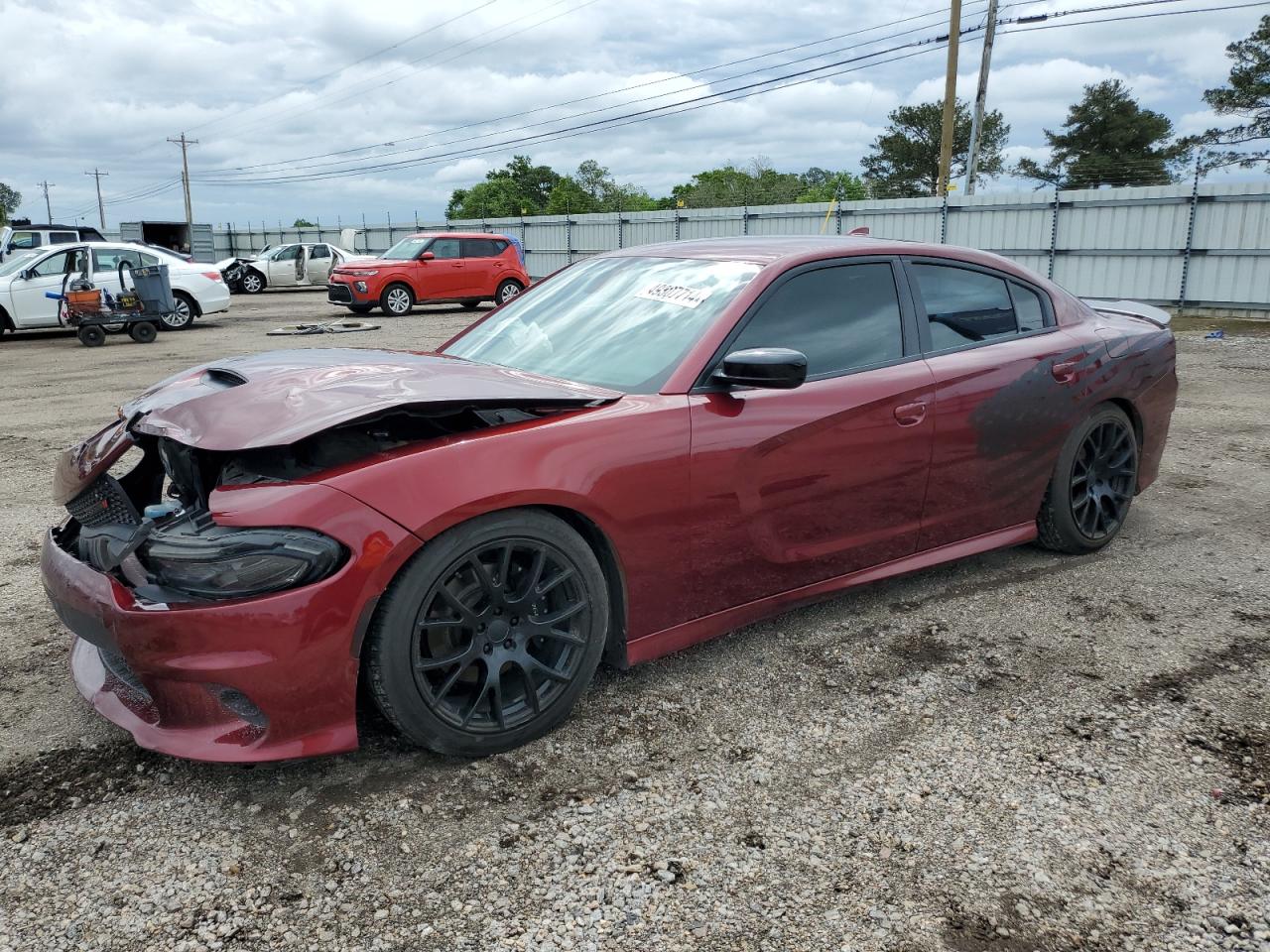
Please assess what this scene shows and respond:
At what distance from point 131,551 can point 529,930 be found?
141 centimetres

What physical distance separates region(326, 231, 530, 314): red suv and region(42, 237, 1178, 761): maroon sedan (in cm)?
1678

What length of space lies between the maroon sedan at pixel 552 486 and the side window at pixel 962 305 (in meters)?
0.01

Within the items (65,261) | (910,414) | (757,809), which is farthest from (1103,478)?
(65,261)

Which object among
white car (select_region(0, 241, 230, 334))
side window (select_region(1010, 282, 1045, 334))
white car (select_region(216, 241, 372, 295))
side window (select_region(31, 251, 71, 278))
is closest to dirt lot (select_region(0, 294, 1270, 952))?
side window (select_region(1010, 282, 1045, 334))

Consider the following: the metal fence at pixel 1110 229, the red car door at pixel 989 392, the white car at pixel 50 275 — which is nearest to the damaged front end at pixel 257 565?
the red car door at pixel 989 392

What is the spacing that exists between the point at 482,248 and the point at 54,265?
327 inches

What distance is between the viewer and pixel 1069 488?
4.30 metres

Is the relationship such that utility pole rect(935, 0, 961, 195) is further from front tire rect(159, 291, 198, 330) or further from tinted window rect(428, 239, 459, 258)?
front tire rect(159, 291, 198, 330)

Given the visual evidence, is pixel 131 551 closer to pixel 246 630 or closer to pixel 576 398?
pixel 246 630

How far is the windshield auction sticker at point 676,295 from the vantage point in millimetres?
3414

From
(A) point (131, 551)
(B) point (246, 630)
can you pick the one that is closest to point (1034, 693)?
(B) point (246, 630)

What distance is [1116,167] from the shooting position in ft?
165

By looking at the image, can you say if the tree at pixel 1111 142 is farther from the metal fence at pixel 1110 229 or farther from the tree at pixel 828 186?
the metal fence at pixel 1110 229

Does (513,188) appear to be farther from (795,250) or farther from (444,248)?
(795,250)
